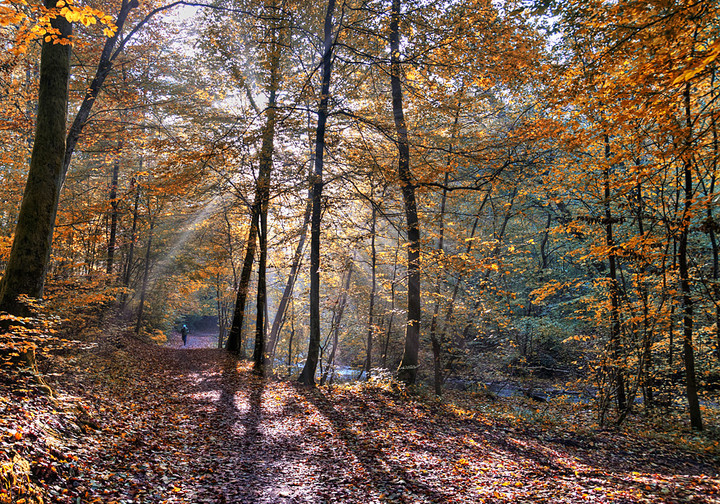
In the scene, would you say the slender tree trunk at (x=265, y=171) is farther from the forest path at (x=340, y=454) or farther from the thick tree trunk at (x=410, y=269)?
the forest path at (x=340, y=454)

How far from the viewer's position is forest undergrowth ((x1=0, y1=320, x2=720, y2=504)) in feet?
12.5

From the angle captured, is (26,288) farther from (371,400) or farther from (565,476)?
(565,476)

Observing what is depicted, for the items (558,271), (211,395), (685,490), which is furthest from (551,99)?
(558,271)

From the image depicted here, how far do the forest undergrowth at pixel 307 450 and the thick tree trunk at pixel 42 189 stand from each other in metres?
1.34

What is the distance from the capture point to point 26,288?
17.0 ft

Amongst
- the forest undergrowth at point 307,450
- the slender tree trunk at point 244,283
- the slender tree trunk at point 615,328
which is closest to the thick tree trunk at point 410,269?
the forest undergrowth at point 307,450

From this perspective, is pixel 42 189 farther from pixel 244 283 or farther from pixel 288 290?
pixel 288 290

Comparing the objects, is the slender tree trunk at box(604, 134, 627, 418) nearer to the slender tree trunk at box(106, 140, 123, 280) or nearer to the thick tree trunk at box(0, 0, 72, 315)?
the thick tree trunk at box(0, 0, 72, 315)

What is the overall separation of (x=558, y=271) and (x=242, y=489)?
58.5 ft

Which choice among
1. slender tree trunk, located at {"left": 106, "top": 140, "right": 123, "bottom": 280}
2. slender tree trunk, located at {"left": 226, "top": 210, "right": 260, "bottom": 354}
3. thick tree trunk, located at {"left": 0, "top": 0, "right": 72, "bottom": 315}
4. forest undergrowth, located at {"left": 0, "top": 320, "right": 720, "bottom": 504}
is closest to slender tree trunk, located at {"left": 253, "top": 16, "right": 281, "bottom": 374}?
slender tree trunk, located at {"left": 226, "top": 210, "right": 260, "bottom": 354}

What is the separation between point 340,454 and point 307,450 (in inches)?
23.7

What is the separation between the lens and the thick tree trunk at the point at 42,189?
515cm

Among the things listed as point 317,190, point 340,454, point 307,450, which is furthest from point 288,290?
point 340,454

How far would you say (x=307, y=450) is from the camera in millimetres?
5867
